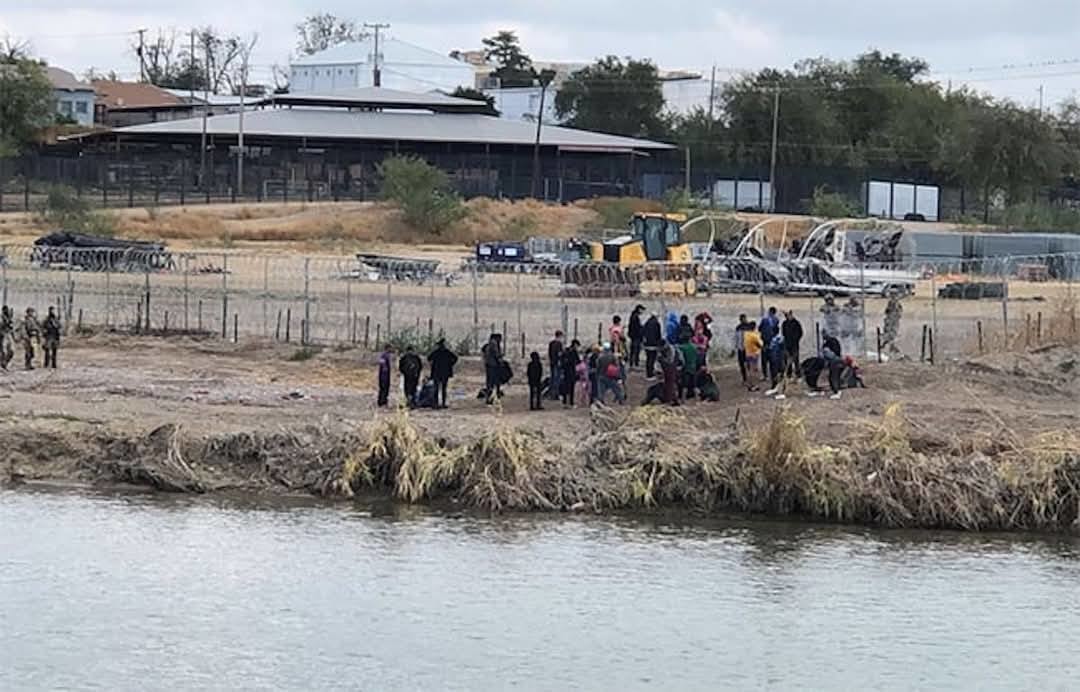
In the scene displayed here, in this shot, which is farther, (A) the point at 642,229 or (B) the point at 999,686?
(A) the point at 642,229

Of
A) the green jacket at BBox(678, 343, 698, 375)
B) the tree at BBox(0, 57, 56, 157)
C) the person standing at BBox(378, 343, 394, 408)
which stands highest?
the tree at BBox(0, 57, 56, 157)

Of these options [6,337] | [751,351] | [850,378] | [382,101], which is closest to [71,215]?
[382,101]

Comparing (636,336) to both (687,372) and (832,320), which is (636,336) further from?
(832,320)

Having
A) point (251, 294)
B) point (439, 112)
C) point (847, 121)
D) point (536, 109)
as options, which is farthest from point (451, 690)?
point (536, 109)

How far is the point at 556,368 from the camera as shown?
35.8 meters

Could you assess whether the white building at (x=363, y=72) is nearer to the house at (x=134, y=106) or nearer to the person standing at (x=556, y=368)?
the house at (x=134, y=106)

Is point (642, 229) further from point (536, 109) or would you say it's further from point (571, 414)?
point (536, 109)

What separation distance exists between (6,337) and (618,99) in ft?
330

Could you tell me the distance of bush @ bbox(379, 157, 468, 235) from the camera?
89.4 meters

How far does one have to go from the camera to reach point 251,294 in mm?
53031

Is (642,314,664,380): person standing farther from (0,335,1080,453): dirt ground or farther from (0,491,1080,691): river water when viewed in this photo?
(0,491,1080,691): river water

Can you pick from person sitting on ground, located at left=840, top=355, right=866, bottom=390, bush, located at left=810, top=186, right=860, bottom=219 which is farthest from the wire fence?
bush, located at left=810, top=186, right=860, bottom=219

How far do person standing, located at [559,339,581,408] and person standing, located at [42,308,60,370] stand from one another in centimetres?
1087

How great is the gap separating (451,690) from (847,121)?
11242cm
